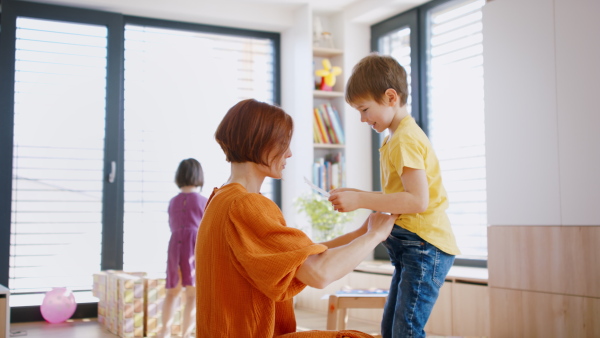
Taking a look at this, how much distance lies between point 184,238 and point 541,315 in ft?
7.19

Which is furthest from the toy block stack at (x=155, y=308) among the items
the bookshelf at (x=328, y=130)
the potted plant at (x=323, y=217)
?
the bookshelf at (x=328, y=130)

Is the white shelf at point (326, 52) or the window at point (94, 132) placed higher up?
the white shelf at point (326, 52)

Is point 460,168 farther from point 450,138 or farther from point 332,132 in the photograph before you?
point 332,132

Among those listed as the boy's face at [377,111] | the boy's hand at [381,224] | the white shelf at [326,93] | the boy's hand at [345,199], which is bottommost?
the boy's hand at [381,224]

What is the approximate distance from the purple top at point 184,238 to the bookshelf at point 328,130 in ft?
4.27

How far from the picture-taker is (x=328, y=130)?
5.21 metres

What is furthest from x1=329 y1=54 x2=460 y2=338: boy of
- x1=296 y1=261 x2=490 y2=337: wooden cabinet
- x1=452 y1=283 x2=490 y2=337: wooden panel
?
x1=452 y1=283 x2=490 y2=337: wooden panel

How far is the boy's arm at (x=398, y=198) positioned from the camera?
1691 mm

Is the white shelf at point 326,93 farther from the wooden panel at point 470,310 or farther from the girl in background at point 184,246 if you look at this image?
the wooden panel at point 470,310

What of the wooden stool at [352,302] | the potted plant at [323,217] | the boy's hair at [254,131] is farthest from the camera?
the potted plant at [323,217]

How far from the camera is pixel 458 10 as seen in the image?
4461mm

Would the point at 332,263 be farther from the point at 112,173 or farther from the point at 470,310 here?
the point at 112,173

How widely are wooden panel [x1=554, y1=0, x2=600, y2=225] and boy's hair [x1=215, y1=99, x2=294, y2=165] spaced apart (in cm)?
161

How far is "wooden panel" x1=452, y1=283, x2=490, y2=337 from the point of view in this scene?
345 cm
